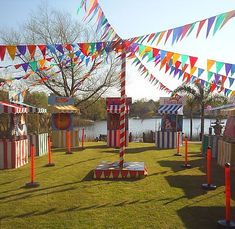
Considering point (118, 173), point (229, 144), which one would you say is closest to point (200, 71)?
point (229, 144)

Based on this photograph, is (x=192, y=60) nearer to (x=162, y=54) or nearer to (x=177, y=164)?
(x=162, y=54)

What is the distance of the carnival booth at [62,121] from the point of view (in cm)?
1845

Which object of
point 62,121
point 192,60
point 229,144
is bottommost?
point 229,144

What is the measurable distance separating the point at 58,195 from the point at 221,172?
5.57 m

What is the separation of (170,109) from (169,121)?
108cm

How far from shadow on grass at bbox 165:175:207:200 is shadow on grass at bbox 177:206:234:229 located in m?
0.92

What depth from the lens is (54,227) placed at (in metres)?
5.72

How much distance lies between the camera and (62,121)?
761 inches

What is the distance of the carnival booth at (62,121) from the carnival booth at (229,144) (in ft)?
28.1

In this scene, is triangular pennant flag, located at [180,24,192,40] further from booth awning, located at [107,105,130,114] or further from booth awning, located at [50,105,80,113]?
booth awning, located at [50,105,80,113]

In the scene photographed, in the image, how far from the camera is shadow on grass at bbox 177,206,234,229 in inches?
231

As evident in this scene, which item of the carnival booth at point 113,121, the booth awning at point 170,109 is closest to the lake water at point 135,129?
the booth awning at point 170,109

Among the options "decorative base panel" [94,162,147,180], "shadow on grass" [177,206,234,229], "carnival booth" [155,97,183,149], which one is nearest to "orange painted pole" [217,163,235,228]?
"shadow on grass" [177,206,234,229]

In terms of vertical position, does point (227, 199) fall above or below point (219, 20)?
below
